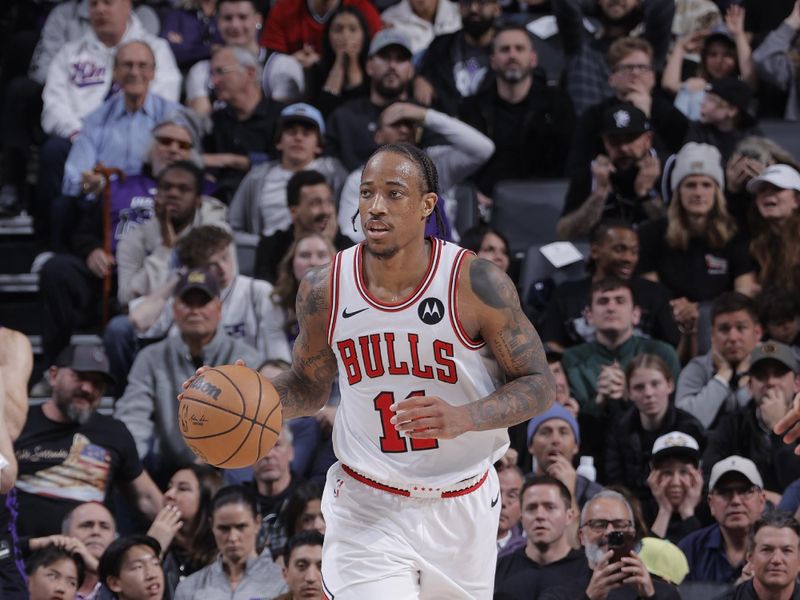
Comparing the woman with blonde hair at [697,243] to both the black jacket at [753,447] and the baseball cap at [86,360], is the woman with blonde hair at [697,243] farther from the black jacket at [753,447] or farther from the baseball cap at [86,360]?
the baseball cap at [86,360]

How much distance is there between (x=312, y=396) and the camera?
18.6 feet

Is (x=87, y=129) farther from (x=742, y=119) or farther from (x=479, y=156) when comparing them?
(x=742, y=119)

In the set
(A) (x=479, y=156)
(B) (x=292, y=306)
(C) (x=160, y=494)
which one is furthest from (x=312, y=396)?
(A) (x=479, y=156)

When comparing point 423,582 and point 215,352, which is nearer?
point 423,582

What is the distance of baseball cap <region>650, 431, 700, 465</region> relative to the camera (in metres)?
8.25

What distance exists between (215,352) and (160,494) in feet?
3.29

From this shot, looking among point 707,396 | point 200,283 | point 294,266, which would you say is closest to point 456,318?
point 707,396

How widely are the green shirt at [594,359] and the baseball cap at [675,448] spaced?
2.88 ft

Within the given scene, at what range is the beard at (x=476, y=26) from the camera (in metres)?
12.2

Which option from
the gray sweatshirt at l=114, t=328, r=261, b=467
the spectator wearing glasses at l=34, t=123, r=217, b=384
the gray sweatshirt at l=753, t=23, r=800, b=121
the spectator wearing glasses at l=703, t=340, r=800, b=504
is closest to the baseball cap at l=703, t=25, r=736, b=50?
the gray sweatshirt at l=753, t=23, r=800, b=121

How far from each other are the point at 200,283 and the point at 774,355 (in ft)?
11.9

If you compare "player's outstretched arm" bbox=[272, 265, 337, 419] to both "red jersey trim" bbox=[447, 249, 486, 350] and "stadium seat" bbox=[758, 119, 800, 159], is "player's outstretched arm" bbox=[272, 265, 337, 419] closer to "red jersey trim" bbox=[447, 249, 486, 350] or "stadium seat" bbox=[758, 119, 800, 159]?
"red jersey trim" bbox=[447, 249, 486, 350]

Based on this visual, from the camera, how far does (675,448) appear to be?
827 centimetres

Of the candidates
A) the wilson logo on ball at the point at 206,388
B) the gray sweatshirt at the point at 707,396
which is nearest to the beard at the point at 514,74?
the gray sweatshirt at the point at 707,396
